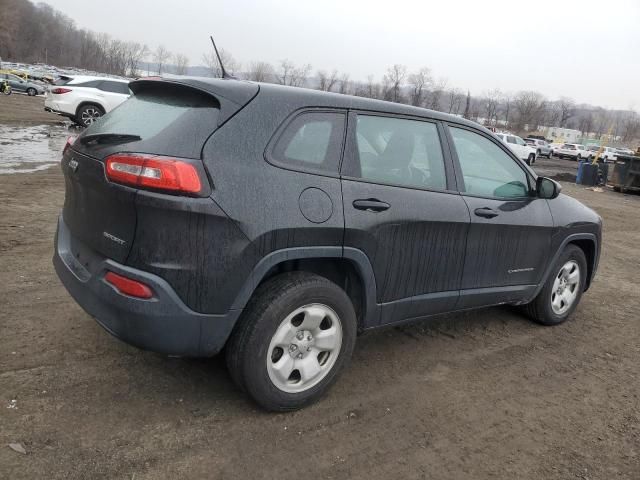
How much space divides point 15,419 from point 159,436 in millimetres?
723

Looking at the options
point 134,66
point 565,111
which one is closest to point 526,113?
point 565,111

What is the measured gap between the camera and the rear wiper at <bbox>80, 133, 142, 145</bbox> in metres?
2.80

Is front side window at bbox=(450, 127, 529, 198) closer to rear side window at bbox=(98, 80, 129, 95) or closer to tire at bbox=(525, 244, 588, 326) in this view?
tire at bbox=(525, 244, 588, 326)

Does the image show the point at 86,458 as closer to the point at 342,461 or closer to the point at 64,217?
the point at 342,461

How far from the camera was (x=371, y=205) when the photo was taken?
310cm

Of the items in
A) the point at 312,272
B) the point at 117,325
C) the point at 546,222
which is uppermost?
the point at 546,222

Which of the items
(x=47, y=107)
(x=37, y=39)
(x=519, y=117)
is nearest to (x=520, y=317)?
(x=47, y=107)

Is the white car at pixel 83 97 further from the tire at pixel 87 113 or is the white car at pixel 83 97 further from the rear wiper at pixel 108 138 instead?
the rear wiper at pixel 108 138

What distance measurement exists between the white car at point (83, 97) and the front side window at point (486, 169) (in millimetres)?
16299

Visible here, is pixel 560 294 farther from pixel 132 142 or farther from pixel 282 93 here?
pixel 132 142

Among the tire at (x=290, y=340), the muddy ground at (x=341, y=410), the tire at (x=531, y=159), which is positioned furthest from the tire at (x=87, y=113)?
the tire at (x=531, y=159)

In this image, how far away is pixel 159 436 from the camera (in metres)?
2.72

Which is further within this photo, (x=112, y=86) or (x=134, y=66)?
(x=134, y=66)

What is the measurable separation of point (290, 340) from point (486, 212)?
173 cm
